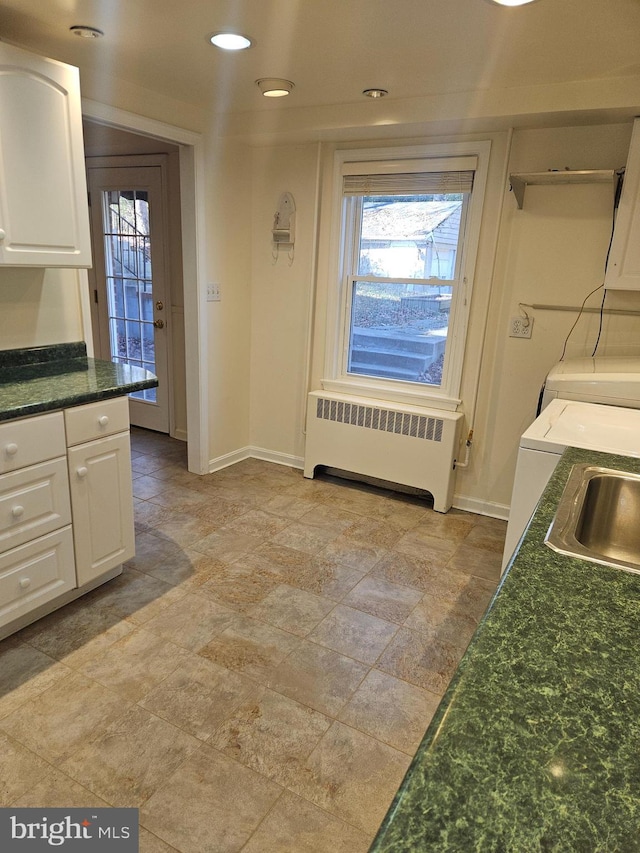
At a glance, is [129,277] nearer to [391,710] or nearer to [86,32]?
[86,32]

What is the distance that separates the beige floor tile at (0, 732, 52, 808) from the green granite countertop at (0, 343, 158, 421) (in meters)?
0.99

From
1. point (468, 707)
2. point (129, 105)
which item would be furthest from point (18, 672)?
point (129, 105)

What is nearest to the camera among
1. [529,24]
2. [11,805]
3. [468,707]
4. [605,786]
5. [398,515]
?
[605,786]

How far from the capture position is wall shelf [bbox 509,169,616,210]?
8.34ft

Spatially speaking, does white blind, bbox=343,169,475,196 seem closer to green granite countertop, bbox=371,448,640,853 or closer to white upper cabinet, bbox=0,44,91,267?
white upper cabinet, bbox=0,44,91,267

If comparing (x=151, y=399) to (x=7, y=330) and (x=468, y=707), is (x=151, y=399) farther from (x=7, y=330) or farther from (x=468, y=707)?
(x=468, y=707)

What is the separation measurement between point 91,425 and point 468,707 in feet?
6.04

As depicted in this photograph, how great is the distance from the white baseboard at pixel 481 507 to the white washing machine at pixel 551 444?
1.31m

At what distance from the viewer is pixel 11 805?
1479 millimetres

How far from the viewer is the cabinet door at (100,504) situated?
218 centimetres

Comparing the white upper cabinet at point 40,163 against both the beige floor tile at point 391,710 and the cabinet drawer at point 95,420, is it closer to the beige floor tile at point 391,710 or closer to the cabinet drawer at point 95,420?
the cabinet drawer at point 95,420

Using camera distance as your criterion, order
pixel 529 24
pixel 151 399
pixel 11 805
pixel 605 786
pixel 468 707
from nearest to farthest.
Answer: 1. pixel 605 786
2. pixel 468 707
3. pixel 11 805
4. pixel 529 24
5. pixel 151 399

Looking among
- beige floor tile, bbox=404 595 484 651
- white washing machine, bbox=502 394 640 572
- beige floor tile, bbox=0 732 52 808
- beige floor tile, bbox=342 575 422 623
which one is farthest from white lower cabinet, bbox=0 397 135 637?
white washing machine, bbox=502 394 640 572

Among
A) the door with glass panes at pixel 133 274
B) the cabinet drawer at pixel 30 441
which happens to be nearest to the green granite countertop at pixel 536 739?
the cabinet drawer at pixel 30 441
